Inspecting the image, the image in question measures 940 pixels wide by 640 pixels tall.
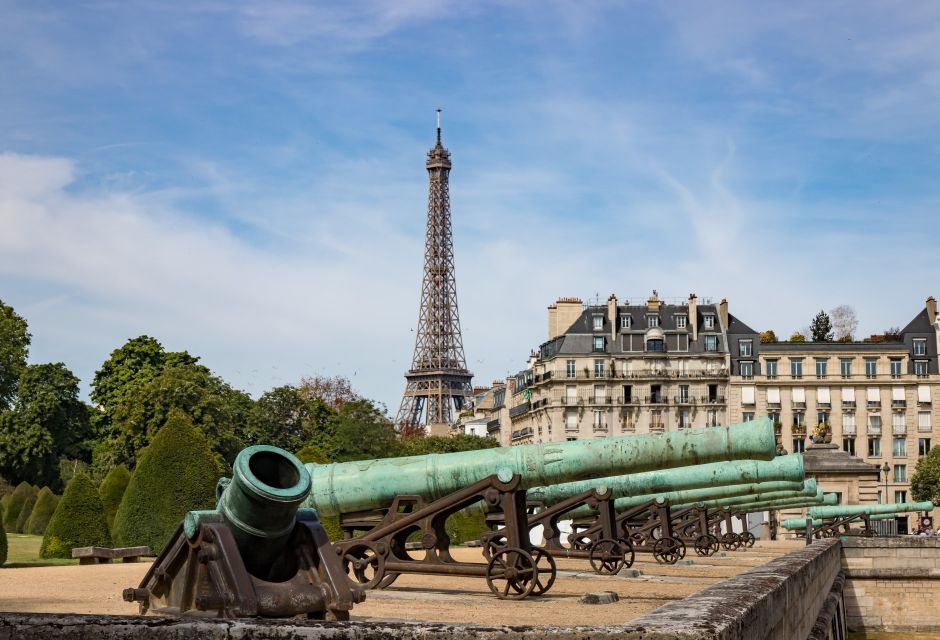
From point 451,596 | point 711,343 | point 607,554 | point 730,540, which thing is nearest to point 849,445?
point 711,343

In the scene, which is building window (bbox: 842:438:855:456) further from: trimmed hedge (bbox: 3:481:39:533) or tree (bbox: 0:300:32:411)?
trimmed hedge (bbox: 3:481:39:533)

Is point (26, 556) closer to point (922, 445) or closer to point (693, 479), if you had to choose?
point (693, 479)

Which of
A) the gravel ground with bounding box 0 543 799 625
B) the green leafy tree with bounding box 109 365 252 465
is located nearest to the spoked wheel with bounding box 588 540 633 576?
the gravel ground with bounding box 0 543 799 625

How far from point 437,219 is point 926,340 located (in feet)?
197

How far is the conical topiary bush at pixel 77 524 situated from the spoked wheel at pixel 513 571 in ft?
57.2

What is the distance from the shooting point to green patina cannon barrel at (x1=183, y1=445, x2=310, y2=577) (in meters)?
7.54

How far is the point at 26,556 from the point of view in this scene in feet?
98.9

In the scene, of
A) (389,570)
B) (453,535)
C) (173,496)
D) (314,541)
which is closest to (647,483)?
(389,570)

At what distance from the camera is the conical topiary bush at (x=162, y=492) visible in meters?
28.3

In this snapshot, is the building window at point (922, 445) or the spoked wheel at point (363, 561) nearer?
the spoked wheel at point (363, 561)

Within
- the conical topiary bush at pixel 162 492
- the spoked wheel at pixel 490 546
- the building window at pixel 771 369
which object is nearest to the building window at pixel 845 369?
the building window at pixel 771 369

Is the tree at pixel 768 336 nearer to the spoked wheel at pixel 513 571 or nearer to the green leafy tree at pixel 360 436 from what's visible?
the green leafy tree at pixel 360 436

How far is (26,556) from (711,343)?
72.5 metres

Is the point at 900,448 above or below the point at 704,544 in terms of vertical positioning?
above
